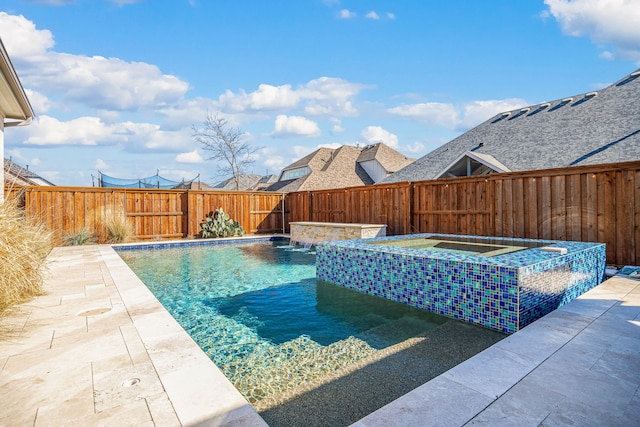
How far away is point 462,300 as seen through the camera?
3637mm

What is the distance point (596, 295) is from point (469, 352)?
2.07 meters

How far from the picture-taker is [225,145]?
24.5 meters

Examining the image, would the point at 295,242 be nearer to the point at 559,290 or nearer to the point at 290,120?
the point at 559,290

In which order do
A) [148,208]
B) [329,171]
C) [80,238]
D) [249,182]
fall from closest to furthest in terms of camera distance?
[80,238] → [148,208] → [329,171] → [249,182]

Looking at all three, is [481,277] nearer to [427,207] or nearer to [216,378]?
[216,378]

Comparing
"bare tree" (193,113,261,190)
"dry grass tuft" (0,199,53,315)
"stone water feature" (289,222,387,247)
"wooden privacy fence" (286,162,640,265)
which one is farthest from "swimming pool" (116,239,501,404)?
"bare tree" (193,113,261,190)

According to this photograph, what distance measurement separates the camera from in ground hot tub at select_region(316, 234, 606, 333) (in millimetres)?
3293

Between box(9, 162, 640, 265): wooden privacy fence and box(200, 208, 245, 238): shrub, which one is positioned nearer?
box(9, 162, 640, 265): wooden privacy fence

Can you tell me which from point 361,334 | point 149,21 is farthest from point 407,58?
point 361,334

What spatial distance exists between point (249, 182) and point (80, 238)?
23739 millimetres

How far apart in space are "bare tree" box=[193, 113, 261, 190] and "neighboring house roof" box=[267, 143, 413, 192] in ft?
12.1

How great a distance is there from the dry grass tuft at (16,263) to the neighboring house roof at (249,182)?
22.2 m

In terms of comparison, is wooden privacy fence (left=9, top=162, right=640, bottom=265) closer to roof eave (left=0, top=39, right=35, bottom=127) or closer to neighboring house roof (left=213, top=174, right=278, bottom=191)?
roof eave (left=0, top=39, right=35, bottom=127)

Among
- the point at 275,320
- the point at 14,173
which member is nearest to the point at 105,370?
the point at 275,320
